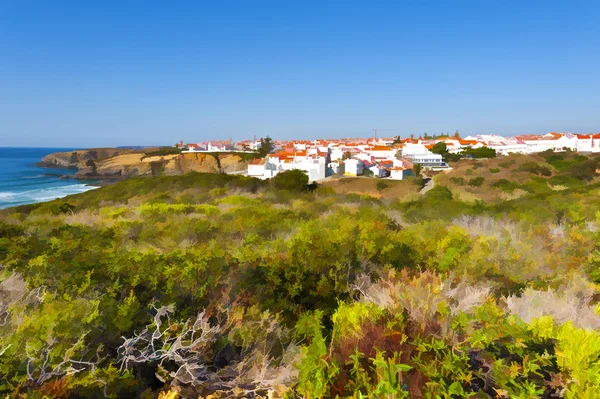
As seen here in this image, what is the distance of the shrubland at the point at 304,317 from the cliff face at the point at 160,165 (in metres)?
80.9

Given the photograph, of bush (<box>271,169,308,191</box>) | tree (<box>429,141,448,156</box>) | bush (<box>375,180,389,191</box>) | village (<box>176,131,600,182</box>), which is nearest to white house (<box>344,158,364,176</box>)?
village (<box>176,131,600,182</box>)

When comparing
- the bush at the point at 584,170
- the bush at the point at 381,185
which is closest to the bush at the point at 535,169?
the bush at the point at 584,170

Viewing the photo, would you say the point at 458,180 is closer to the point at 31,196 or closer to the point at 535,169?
the point at 535,169

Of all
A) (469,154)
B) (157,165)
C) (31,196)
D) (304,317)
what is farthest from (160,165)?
(304,317)

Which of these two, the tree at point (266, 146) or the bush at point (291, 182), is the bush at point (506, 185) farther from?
the tree at point (266, 146)

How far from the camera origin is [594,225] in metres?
8.47

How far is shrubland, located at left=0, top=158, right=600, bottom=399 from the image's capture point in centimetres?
288

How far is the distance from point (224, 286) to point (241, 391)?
1686 millimetres

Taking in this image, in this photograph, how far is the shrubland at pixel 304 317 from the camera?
2.88 m

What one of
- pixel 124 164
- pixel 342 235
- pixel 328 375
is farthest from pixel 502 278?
pixel 124 164

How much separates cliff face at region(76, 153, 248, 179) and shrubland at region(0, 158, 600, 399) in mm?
80869

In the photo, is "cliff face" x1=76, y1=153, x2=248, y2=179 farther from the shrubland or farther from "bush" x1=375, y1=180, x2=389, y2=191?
the shrubland

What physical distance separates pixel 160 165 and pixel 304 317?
89.1m

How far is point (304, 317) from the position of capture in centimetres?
453
